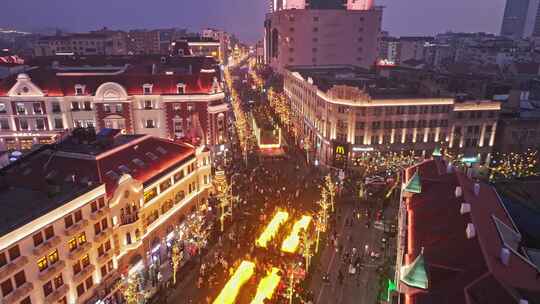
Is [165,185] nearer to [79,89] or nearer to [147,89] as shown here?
[147,89]

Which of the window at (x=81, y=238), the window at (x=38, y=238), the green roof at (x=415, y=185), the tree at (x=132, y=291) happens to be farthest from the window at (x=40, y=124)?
the green roof at (x=415, y=185)

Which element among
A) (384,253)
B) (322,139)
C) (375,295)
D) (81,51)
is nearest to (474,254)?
(375,295)

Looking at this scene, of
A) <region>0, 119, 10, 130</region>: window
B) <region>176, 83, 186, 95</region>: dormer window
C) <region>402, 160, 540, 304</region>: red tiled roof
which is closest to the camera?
<region>402, 160, 540, 304</region>: red tiled roof

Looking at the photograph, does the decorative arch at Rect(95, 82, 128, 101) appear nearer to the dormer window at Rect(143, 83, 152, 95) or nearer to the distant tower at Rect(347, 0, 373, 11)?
the dormer window at Rect(143, 83, 152, 95)

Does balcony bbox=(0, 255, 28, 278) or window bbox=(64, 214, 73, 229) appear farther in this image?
window bbox=(64, 214, 73, 229)

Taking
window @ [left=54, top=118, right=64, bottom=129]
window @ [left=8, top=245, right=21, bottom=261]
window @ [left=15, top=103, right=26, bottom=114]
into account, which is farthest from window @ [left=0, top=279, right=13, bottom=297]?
window @ [left=15, top=103, right=26, bottom=114]

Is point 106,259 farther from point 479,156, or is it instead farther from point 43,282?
point 479,156
